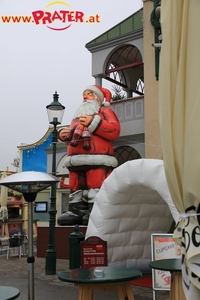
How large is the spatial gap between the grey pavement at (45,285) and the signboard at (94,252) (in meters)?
0.62

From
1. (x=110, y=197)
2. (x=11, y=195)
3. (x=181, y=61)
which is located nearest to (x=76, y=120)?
(x=110, y=197)

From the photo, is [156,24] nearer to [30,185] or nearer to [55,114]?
[55,114]

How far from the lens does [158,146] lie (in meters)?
10.1

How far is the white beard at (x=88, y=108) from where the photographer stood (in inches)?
433

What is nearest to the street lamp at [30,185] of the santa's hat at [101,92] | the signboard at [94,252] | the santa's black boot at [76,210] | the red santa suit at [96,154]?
the signboard at [94,252]

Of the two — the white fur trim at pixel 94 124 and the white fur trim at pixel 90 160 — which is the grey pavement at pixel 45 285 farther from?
the white fur trim at pixel 94 124

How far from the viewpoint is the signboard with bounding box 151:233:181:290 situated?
19.6 feet

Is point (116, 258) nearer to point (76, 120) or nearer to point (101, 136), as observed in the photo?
point (101, 136)

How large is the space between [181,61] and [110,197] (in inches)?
206

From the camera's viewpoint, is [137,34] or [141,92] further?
[141,92]

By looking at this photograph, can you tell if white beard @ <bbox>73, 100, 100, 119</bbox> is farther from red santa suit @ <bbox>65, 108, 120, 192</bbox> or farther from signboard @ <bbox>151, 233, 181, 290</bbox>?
signboard @ <bbox>151, 233, 181, 290</bbox>

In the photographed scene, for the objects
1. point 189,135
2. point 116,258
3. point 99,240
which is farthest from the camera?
point 116,258

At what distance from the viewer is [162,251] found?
612 cm

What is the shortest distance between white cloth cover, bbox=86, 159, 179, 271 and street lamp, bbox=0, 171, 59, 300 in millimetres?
2239
